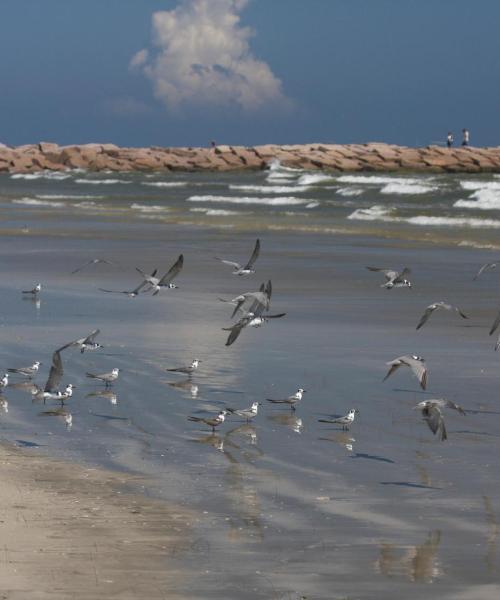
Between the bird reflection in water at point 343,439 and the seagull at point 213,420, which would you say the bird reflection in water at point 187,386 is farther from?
the bird reflection in water at point 343,439

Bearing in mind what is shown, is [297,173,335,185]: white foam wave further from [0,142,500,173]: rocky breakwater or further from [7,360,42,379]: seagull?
[7,360,42,379]: seagull

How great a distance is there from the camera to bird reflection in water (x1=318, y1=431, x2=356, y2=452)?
10.3 metres

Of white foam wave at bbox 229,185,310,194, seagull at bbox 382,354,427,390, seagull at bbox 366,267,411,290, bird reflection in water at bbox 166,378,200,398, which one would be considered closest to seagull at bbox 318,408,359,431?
seagull at bbox 382,354,427,390

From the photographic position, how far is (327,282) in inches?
876

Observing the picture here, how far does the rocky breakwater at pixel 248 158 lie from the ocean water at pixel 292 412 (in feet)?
233

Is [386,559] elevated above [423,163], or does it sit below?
below

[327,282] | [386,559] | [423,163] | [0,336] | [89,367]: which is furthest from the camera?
[423,163]

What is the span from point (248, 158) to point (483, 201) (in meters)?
58.6

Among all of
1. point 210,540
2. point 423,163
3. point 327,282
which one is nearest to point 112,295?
point 327,282

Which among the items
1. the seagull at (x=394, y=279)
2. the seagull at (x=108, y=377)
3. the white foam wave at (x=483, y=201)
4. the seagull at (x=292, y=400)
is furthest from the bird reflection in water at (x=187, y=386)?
the white foam wave at (x=483, y=201)

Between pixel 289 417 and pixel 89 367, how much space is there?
2.95 meters

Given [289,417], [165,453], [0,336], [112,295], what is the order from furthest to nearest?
[112,295]
[0,336]
[289,417]
[165,453]

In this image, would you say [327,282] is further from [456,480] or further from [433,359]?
[456,480]

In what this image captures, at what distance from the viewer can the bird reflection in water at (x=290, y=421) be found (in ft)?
36.2
